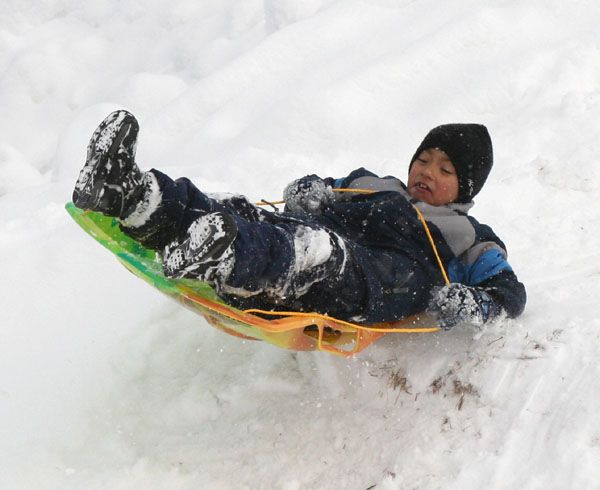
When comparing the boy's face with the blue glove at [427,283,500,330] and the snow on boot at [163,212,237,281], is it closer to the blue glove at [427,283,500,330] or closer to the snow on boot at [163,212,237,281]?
the blue glove at [427,283,500,330]

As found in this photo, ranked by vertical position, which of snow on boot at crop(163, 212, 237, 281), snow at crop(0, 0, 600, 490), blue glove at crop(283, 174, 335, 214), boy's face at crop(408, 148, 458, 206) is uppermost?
snow on boot at crop(163, 212, 237, 281)

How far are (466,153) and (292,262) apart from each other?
119 centimetres

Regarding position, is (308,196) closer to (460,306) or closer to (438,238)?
(438,238)

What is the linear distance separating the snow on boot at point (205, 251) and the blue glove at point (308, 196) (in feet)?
3.36

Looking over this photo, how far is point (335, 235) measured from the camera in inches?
94.6

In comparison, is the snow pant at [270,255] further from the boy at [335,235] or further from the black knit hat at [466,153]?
the black knit hat at [466,153]

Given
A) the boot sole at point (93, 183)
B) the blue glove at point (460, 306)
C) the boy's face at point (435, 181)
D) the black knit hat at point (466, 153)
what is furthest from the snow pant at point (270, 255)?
the black knit hat at point (466, 153)

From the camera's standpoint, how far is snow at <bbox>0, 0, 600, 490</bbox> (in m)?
2.41

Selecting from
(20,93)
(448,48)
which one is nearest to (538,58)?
(448,48)

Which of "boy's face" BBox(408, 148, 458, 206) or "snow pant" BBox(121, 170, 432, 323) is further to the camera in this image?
"boy's face" BBox(408, 148, 458, 206)

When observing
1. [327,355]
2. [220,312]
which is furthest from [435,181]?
[220,312]

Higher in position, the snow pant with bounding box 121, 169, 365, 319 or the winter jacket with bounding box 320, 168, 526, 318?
the snow pant with bounding box 121, 169, 365, 319

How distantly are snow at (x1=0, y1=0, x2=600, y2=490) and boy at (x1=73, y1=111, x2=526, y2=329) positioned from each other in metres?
0.25

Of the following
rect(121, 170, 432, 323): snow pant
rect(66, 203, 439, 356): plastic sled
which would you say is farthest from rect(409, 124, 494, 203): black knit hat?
rect(66, 203, 439, 356): plastic sled
